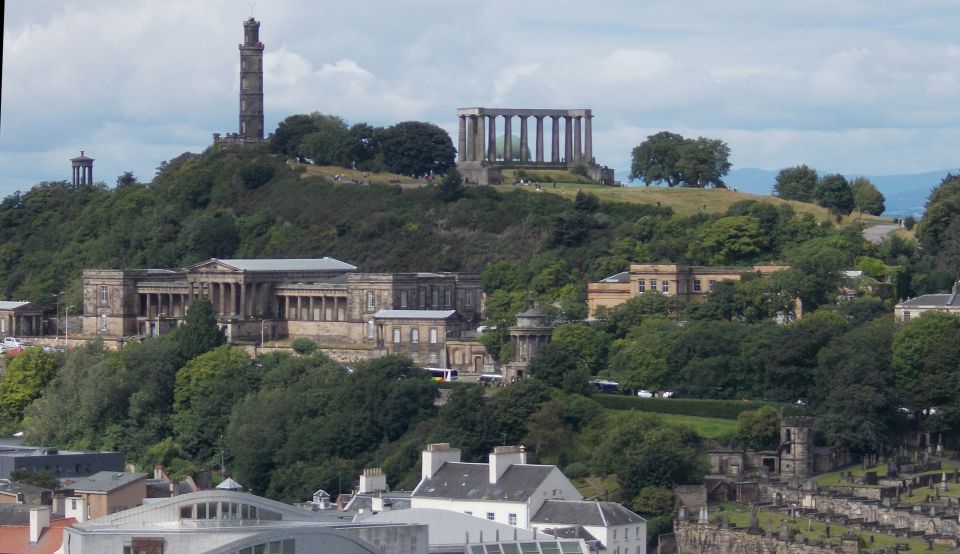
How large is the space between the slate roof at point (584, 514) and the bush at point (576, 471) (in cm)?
969

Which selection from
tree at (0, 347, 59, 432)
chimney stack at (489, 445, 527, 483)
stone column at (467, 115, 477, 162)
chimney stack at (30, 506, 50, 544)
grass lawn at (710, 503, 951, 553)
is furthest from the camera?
stone column at (467, 115, 477, 162)

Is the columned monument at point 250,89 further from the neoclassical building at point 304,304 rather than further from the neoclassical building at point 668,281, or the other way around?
the neoclassical building at point 668,281

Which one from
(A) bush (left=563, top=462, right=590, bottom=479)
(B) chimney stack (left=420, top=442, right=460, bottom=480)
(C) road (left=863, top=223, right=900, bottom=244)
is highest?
(C) road (left=863, top=223, right=900, bottom=244)

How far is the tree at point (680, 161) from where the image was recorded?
5020 inches

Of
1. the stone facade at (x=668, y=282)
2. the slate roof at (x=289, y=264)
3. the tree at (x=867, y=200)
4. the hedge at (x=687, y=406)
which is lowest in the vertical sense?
the hedge at (x=687, y=406)

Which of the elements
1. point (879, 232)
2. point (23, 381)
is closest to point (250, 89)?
point (23, 381)

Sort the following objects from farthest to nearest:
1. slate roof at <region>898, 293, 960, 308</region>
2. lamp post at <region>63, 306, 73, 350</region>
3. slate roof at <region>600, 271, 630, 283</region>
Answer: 1. lamp post at <region>63, 306, 73, 350</region>
2. slate roof at <region>600, 271, 630, 283</region>
3. slate roof at <region>898, 293, 960, 308</region>

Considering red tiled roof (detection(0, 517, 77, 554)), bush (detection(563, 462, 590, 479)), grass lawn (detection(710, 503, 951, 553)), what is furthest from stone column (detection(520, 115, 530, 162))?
red tiled roof (detection(0, 517, 77, 554))

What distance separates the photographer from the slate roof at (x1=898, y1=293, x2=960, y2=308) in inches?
3563

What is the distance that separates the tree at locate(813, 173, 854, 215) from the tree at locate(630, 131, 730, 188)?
8453mm

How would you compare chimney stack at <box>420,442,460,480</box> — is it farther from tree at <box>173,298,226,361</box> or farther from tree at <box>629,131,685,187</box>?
tree at <box>629,131,685,187</box>

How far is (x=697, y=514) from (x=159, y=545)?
33.6m

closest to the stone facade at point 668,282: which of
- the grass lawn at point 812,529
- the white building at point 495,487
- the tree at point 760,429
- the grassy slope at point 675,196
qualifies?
the grassy slope at point 675,196

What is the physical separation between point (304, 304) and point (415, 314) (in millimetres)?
9744
